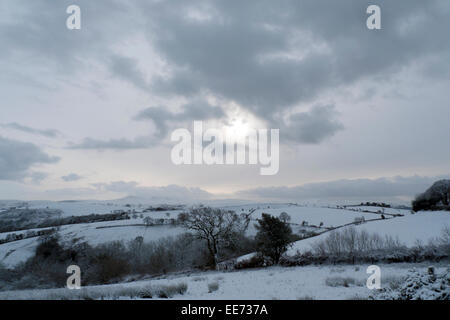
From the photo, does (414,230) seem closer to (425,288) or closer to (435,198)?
(435,198)

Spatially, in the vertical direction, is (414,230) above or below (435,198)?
below

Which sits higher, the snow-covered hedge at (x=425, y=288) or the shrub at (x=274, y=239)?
the snow-covered hedge at (x=425, y=288)

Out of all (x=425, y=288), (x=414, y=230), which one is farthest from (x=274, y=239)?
(x=414, y=230)

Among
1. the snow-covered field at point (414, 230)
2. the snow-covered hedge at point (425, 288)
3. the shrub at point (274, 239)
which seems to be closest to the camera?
the snow-covered hedge at point (425, 288)

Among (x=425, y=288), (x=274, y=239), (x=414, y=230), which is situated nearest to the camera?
(x=425, y=288)

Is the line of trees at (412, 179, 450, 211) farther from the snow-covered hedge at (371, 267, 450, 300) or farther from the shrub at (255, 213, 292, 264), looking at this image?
the snow-covered hedge at (371, 267, 450, 300)

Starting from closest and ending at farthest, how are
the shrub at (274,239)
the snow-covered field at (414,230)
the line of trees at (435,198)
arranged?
1. the shrub at (274,239)
2. the snow-covered field at (414,230)
3. the line of trees at (435,198)

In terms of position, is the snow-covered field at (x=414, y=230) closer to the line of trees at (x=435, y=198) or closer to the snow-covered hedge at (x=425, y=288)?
the line of trees at (x=435, y=198)

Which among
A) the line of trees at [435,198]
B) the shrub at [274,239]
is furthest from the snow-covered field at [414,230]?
the line of trees at [435,198]

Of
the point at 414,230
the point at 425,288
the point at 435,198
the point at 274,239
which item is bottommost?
the point at 414,230

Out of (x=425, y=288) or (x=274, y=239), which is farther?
(x=274, y=239)

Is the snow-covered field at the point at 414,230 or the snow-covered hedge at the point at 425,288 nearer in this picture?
the snow-covered hedge at the point at 425,288

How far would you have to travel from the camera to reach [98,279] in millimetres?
39469
